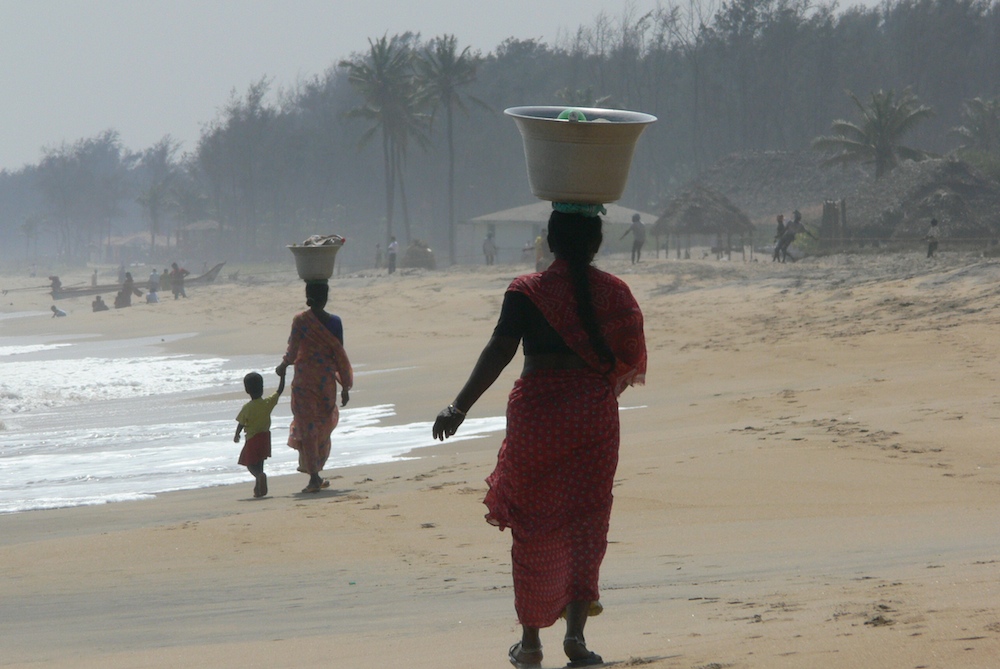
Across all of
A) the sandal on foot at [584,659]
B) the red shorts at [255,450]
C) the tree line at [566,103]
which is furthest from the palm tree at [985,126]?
the sandal on foot at [584,659]

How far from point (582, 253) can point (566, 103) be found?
5894cm

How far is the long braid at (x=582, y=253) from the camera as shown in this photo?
3703mm

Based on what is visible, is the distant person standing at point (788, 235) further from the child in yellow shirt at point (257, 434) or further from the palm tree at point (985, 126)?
the palm tree at point (985, 126)

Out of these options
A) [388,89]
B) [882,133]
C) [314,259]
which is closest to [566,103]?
[388,89]

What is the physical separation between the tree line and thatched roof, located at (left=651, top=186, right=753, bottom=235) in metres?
19.0

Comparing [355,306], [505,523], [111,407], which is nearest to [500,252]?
[355,306]

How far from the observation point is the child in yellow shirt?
8.13 m

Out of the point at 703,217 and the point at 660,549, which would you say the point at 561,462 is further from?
the point at 703,217

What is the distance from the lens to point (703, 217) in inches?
1460

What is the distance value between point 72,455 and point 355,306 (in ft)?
58.6

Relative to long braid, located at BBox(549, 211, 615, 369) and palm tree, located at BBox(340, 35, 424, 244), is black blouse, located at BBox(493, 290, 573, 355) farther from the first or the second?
palm tree, located at BBox(340, 35, 424, 244)

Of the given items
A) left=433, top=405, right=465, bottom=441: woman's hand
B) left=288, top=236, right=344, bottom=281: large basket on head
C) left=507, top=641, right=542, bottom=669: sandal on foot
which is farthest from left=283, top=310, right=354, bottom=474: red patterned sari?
left=507, top=641, right=542, bottom=669: sandal on foot

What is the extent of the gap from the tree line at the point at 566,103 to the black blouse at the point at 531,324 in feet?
169

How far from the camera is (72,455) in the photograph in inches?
421
